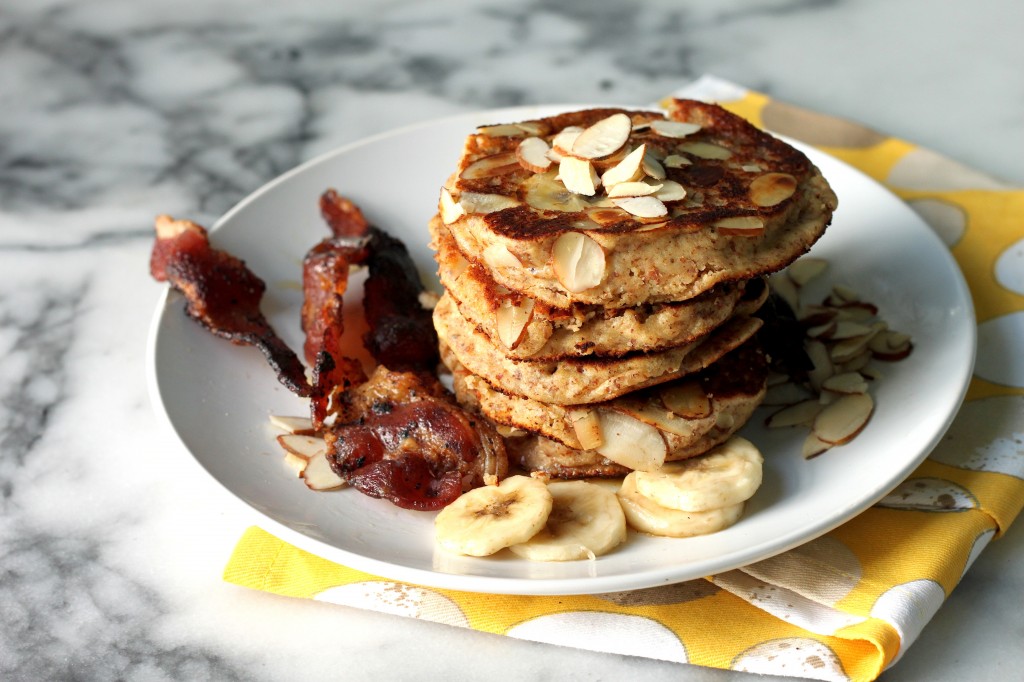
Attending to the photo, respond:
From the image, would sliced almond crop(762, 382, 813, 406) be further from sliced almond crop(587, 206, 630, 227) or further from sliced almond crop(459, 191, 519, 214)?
sliced almond crop(459, 191, 519, 214)

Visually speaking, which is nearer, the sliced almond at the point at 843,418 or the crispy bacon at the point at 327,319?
the sliced almond at the point at 843,418

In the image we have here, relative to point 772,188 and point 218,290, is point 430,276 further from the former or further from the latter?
point 772,188

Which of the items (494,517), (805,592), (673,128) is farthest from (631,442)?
(673,128)

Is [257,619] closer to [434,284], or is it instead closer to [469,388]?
[469,388]

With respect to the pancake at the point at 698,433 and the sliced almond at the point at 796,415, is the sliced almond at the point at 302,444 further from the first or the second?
the sliced almond at the point at 796,415

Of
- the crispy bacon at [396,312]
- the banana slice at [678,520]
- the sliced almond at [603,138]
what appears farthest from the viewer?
the crispy bacon at [396,312]

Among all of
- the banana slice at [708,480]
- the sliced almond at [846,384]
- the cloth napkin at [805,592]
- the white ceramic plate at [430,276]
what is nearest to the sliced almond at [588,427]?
the banana slice at [708,480]

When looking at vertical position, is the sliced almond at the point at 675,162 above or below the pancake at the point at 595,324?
above
